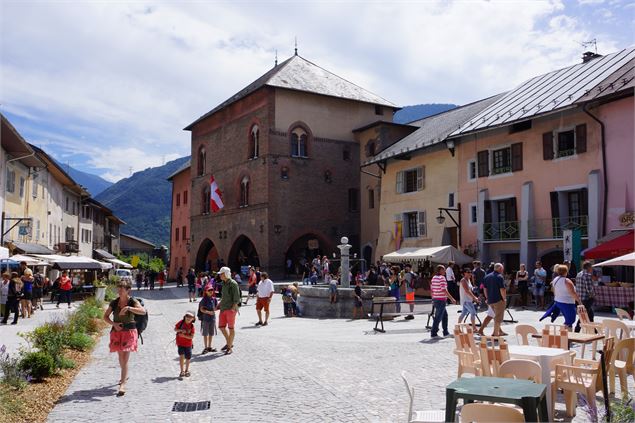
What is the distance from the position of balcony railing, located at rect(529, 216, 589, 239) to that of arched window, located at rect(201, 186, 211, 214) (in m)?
30.5

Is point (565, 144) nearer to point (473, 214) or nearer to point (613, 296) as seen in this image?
point (473, 214)

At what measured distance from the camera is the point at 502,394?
5.04 metres

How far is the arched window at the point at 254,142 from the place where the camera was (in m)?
42.0

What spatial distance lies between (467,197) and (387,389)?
75.8 ft

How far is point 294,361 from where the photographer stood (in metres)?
10.8

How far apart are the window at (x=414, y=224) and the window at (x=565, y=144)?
947 centimetres

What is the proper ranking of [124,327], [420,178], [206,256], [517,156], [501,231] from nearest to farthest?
1. [124,327]
2. [517,156]
3. [501,231]
4. [420,178]
5. [206,256]

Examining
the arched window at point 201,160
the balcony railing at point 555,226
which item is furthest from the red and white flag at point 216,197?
the balcony railing at point 555,226

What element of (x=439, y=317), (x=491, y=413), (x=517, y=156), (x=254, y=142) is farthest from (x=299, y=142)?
(x=491, y=413)

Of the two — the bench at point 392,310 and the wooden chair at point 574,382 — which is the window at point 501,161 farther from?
the wooden chair at point 574,382

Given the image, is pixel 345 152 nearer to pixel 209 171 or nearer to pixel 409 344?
pixel 209 171

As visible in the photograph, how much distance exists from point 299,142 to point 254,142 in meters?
3.55

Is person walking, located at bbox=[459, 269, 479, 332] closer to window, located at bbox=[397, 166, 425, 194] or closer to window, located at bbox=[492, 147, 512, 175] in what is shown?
window, located at bbox=[492, 147, 512, 175]

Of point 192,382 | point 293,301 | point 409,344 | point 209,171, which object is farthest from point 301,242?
point 192,382
